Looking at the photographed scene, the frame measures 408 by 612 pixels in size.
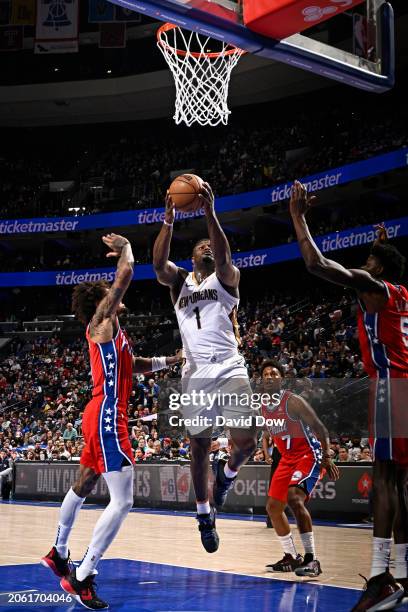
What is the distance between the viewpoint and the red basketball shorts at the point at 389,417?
16.9ft

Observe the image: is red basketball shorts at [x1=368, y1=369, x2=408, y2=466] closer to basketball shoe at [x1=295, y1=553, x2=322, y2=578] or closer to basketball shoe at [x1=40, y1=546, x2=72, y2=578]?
basketball shoe at [x1=295, y1=553, x2=322, y2=578]

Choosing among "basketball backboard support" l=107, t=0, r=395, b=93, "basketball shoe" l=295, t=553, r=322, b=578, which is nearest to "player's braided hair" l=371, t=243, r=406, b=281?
"basketball backboard support" l=107, t=0, r=395, b=93

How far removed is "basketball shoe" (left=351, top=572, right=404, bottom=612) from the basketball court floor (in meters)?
0.32

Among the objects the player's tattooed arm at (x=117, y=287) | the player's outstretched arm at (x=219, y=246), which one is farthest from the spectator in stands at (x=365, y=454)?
the player's tattooed arm at (x=117, y=287)

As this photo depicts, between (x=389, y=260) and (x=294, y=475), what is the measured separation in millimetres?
3277

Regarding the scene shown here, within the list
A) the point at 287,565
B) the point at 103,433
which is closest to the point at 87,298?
the point at 103,433

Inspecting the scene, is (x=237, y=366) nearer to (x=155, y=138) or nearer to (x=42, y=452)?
(x=42, y=452)

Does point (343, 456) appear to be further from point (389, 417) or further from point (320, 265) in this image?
point (320, 265)

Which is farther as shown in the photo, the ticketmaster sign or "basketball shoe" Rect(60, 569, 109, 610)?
the ticketmaster sign

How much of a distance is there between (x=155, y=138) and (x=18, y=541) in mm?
27473

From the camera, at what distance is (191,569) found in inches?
305

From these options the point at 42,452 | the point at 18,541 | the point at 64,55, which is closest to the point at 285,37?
the point at 18,541

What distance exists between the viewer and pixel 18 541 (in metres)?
10.2

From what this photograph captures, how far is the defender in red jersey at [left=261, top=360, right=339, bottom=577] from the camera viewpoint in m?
7.51
